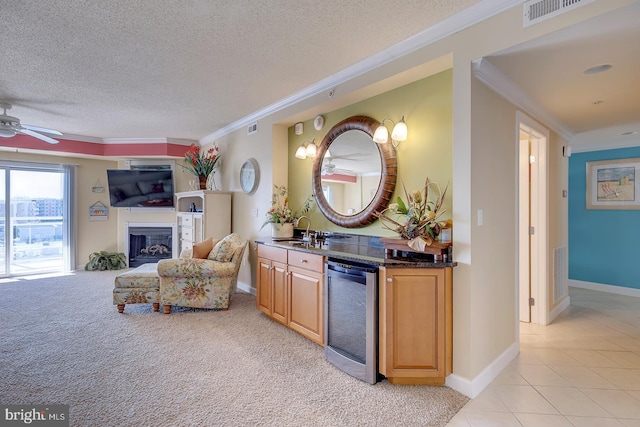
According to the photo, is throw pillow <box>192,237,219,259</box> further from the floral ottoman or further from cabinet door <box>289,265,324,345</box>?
cabinet door <box>289,265,324,345</box>

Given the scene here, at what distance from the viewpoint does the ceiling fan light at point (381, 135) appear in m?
2.72

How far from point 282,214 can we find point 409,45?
7.38ft

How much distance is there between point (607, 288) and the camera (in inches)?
189

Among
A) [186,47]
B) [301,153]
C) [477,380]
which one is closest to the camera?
[477,380]

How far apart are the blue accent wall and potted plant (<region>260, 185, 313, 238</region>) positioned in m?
4.57

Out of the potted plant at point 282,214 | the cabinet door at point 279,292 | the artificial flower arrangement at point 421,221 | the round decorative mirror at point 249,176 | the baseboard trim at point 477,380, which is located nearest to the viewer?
the baseboard trim at point 477,380

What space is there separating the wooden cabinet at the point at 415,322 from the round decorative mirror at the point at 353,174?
2.92ft

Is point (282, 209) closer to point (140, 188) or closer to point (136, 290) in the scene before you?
point (136, 290)

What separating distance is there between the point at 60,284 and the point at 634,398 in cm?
706

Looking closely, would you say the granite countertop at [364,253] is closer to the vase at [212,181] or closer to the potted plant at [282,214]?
the potted plant at [282,214]

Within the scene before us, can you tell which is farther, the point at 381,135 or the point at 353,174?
the point at 353,174

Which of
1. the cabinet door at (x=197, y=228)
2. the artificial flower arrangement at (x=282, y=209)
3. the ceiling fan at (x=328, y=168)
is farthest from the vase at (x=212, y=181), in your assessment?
the ceiling fan at (x=328, y=168)

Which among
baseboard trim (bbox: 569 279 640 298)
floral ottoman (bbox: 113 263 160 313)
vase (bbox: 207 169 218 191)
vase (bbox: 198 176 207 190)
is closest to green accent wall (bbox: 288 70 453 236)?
floral ottoman (bbox: 113 263 160 313)

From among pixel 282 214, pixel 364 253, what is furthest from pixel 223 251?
pixel 364 253
